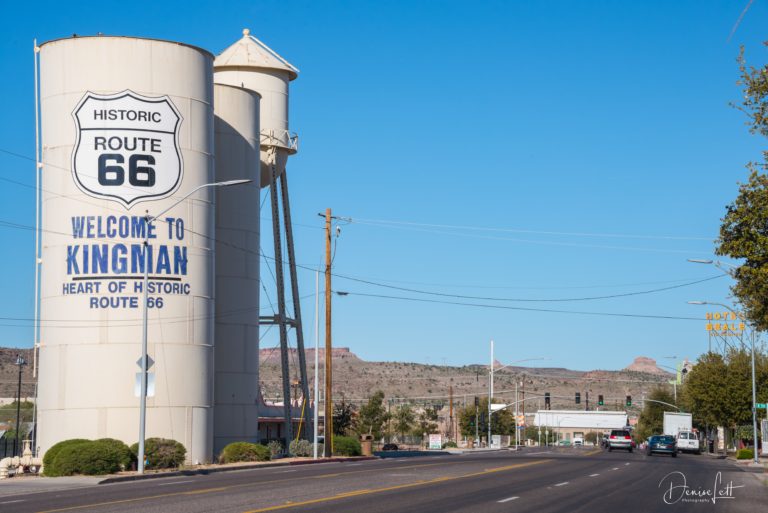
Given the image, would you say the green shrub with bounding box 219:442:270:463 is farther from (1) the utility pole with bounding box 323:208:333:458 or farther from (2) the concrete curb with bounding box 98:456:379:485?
(1) the utility pole with bounding box 323:208:333:458

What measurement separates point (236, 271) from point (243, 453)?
35.4 ft

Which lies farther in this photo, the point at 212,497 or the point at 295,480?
the point at 295,480

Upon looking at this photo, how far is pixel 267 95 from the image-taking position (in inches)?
2338

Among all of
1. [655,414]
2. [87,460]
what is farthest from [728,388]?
[655,414]

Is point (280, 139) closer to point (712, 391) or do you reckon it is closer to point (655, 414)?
point (712, 391)

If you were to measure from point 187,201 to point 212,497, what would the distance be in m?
23.1

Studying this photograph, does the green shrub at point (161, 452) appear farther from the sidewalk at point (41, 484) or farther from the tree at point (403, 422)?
the tree at point (403, 422)

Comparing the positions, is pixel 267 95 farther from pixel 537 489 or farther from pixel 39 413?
pixel 537 489

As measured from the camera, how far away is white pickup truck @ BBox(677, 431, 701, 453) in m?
84.6

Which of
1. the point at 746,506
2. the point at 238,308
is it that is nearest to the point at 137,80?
the point at 238,308

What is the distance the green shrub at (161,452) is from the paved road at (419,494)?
7566 mm

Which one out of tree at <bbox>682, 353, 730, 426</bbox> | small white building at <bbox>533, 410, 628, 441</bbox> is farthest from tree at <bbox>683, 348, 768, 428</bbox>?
small white building at <bbox>533, 410, 628, 441</bbox>

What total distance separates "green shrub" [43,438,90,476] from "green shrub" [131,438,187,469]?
2.11 m

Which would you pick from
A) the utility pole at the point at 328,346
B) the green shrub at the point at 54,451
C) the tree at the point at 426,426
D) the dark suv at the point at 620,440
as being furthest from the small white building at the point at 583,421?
the green shrub at the point at 54,451
